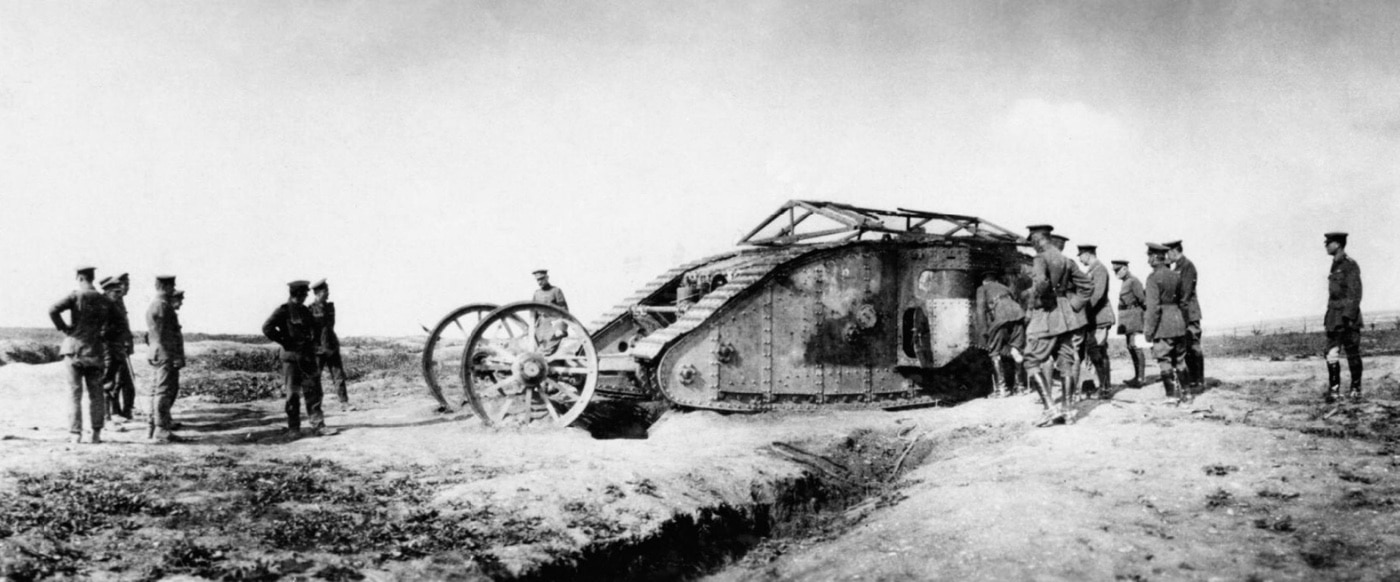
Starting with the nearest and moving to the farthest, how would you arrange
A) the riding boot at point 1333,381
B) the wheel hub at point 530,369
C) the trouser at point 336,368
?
1. the riding boot at point 1333,381
2. the wheel hub at point 530,369
3. the trouser at point 336,368

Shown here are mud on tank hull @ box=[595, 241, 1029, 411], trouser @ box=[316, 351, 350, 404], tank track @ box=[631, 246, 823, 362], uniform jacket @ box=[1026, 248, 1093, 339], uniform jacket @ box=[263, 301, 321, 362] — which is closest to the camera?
uniform jacket @ box=[1026, 248, 1093, 339]

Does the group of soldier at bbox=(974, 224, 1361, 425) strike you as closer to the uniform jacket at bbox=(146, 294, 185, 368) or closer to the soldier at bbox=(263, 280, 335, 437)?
the soldier at bbox=(263, 280, 335, 437)

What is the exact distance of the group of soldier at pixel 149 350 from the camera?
7.58 metres

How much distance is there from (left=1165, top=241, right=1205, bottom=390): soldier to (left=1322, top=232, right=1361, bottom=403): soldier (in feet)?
4.25

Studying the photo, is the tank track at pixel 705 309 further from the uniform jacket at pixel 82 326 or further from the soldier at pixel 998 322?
the uniform jacket at pixel 82 326

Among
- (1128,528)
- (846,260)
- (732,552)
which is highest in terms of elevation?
(846,260)

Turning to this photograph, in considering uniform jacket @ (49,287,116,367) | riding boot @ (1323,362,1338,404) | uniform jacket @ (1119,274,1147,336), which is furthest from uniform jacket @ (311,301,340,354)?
riding boot @ (1323,362,1338,404)

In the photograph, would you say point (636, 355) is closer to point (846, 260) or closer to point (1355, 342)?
point (846, 260)

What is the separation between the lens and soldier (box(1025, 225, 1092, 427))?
26.1ft

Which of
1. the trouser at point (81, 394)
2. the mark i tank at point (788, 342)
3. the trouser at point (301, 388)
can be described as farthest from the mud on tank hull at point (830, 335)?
the trouser at point (81, 394)

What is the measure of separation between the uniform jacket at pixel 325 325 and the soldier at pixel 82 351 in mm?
2861

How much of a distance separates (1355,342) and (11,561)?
35.5ft

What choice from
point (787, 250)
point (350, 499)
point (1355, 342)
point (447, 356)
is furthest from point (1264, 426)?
point (447, 356)

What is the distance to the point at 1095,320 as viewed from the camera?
393 inches
